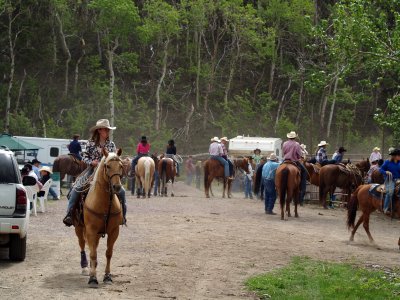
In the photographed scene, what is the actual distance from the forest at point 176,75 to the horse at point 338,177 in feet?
85.0

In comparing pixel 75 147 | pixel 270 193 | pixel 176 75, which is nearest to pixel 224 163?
pixel 75 147

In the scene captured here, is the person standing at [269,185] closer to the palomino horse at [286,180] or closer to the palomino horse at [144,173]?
the palomino horse at [286,180]

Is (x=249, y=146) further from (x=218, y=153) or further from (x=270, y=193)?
(x=270, y=193)

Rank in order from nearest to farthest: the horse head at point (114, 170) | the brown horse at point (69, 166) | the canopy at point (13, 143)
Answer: the horse head at point (114, 170) → the brown horse at point (69, 166) → the canopy at point (13, 143)

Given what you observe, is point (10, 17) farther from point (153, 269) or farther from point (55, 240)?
point (153, 269)

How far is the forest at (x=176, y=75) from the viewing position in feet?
200

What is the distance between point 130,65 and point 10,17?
11.0m

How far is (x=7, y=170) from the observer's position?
14.9 meters

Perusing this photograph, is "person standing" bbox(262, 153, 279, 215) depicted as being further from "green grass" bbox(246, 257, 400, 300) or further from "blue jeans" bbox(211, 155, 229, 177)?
"green grass" bbox(246, 257, 400, 300)

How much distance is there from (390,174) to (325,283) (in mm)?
7222

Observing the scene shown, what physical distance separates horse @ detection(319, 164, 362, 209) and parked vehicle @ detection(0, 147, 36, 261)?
18329mm

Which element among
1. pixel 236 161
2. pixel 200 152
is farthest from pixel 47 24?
→ pixel 236 161

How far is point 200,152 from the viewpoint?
62750 millimetres

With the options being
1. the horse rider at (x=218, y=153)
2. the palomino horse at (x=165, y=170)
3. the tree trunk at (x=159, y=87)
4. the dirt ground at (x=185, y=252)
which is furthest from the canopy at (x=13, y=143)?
the tree trunk at (x=159, y=87)
